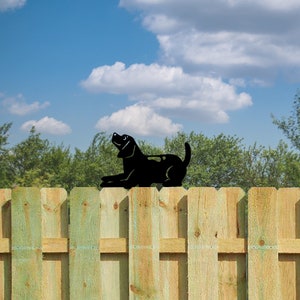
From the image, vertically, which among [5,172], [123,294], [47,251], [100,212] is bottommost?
[123,294]

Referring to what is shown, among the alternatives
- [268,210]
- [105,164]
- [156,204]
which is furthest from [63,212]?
Answer: [105,164]

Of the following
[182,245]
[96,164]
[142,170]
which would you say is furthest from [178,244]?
[96,164]

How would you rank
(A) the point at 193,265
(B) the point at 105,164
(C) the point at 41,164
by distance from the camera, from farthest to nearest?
(C) the point at 41,164
(B) the point at 105,164
(A) the point at 193,265

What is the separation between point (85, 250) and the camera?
5211 mm

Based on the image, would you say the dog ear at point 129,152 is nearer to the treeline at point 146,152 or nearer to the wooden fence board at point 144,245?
the wooden fence board at point 144,245

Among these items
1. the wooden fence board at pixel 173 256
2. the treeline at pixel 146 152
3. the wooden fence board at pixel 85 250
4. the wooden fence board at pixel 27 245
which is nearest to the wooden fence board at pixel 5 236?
the wooden fence board at pixel 27 245

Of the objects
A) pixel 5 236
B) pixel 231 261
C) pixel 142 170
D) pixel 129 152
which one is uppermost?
pixel 129 152

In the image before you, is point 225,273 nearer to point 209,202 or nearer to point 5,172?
point 209,202

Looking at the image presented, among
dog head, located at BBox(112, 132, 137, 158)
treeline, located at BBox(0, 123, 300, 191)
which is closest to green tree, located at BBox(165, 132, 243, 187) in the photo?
treeline, located at BBox(0, 123, 300, 191)

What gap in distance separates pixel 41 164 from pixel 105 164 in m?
4.46

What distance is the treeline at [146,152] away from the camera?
1216 inches

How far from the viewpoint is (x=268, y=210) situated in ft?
16.8

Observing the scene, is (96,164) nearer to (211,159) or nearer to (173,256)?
(211,159)

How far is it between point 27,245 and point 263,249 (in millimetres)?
2032
